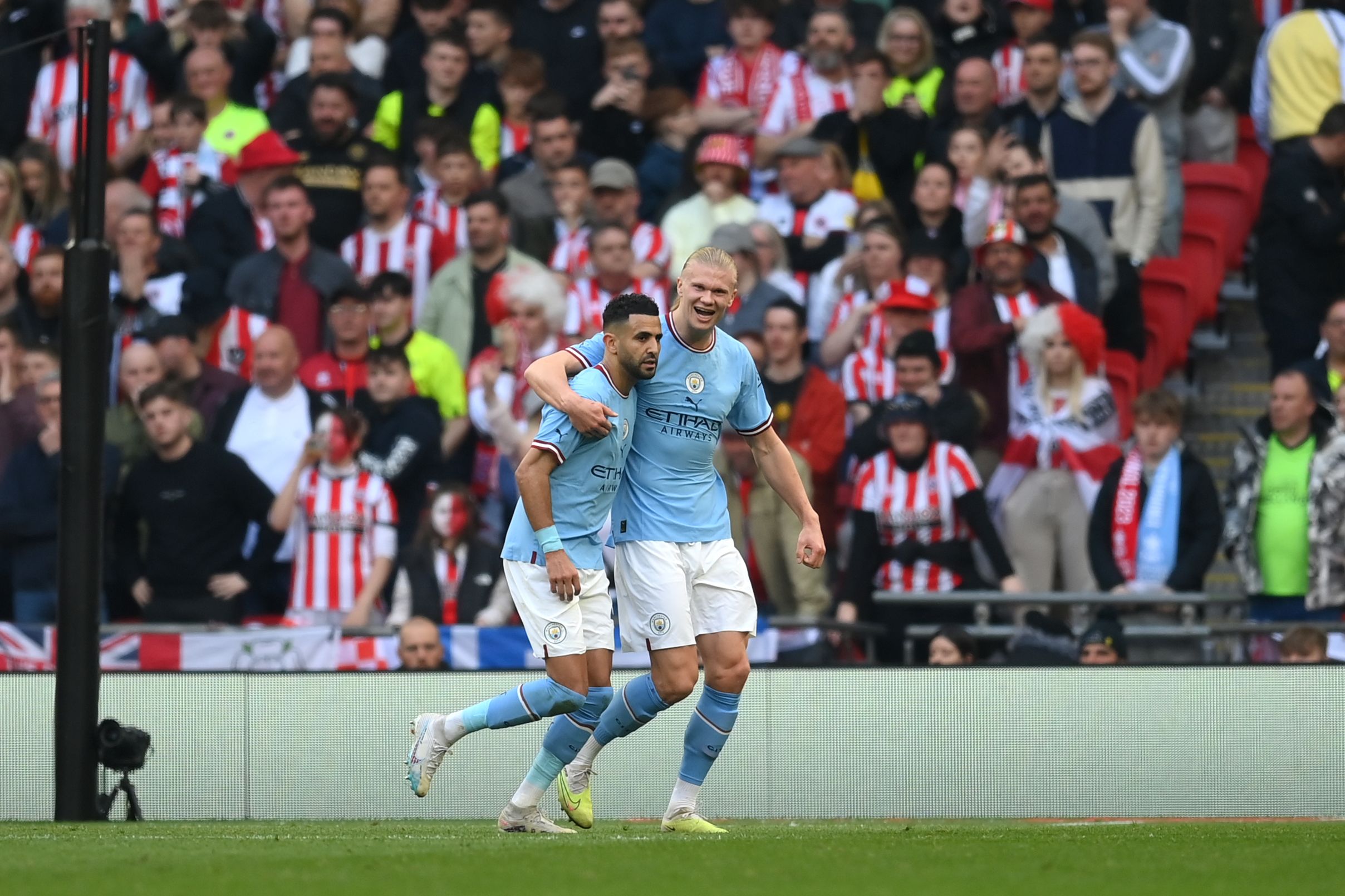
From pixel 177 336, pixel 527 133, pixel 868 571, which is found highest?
pixel 527 133

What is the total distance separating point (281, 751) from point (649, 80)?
677cm

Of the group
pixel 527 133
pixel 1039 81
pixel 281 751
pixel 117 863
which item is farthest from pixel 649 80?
pixel 117 863

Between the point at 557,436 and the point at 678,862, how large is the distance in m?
1.86

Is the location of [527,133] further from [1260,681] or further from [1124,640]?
[1260,681]

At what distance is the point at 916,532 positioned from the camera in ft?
42.7

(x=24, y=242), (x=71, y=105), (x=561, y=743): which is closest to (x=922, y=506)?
(x=561, y=743)

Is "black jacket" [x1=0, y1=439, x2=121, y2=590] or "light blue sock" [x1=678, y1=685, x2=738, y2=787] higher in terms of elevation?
"black jacket" [x1=0, y1=439, x2=121, y2=590]

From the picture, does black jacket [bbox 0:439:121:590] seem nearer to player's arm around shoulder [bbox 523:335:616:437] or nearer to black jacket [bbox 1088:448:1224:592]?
player's arm around shoulder [bbox 523:335:616:437]

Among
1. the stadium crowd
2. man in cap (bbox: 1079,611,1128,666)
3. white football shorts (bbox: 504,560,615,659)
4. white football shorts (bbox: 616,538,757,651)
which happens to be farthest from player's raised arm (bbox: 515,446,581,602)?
man in cap (bbox: 1079,611,1128,666)

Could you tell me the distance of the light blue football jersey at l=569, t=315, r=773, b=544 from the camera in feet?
29.3

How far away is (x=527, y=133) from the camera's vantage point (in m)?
16.5

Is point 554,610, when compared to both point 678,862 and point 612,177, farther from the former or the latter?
point 612,177

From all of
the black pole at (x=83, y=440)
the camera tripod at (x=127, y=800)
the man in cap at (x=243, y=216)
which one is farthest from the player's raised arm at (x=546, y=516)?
the man in cap at (x=243, y=216)

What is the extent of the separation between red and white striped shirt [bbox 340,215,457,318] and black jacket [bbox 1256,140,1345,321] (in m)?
5.50
